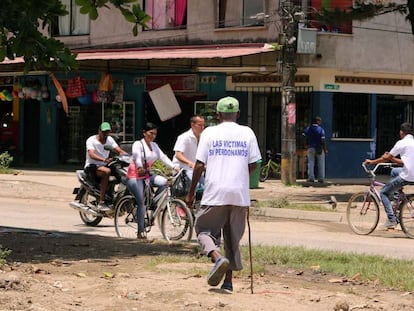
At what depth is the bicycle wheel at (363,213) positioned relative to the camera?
527 inches

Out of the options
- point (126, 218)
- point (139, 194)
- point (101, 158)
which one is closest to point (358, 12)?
point (101, 158)

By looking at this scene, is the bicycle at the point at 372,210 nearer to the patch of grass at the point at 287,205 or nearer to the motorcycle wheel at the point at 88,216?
the patch of grass at the point at 287,205

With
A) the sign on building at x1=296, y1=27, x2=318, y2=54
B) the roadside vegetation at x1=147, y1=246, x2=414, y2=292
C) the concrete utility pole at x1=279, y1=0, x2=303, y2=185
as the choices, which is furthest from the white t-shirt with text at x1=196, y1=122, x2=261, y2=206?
the sign on building at x1=296, y1=27, x2=318, y2=54

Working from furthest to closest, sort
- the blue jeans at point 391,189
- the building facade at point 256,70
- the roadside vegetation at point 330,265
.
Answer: the building facade at point 256,70 < the blue jeans at point 391,189 < the roadside vegetation at point 330,265

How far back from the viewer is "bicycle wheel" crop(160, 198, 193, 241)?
11.2 meters

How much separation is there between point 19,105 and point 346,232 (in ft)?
72.0

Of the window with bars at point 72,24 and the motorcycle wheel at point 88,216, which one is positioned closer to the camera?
the motorcycle wheel at point 88,216

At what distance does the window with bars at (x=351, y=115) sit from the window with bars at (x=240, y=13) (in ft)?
12.6

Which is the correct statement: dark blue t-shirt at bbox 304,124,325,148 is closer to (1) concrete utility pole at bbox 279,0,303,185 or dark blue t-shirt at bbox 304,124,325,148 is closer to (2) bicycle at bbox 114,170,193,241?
(1) concrete utility pole at bbox 279,0,303,185

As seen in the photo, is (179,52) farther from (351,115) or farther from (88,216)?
(88,216)

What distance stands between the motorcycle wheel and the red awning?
10.5m

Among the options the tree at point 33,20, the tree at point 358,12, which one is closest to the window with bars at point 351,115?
the tree at point 358,12

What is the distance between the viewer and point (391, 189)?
13203mm

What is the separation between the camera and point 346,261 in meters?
9.48
